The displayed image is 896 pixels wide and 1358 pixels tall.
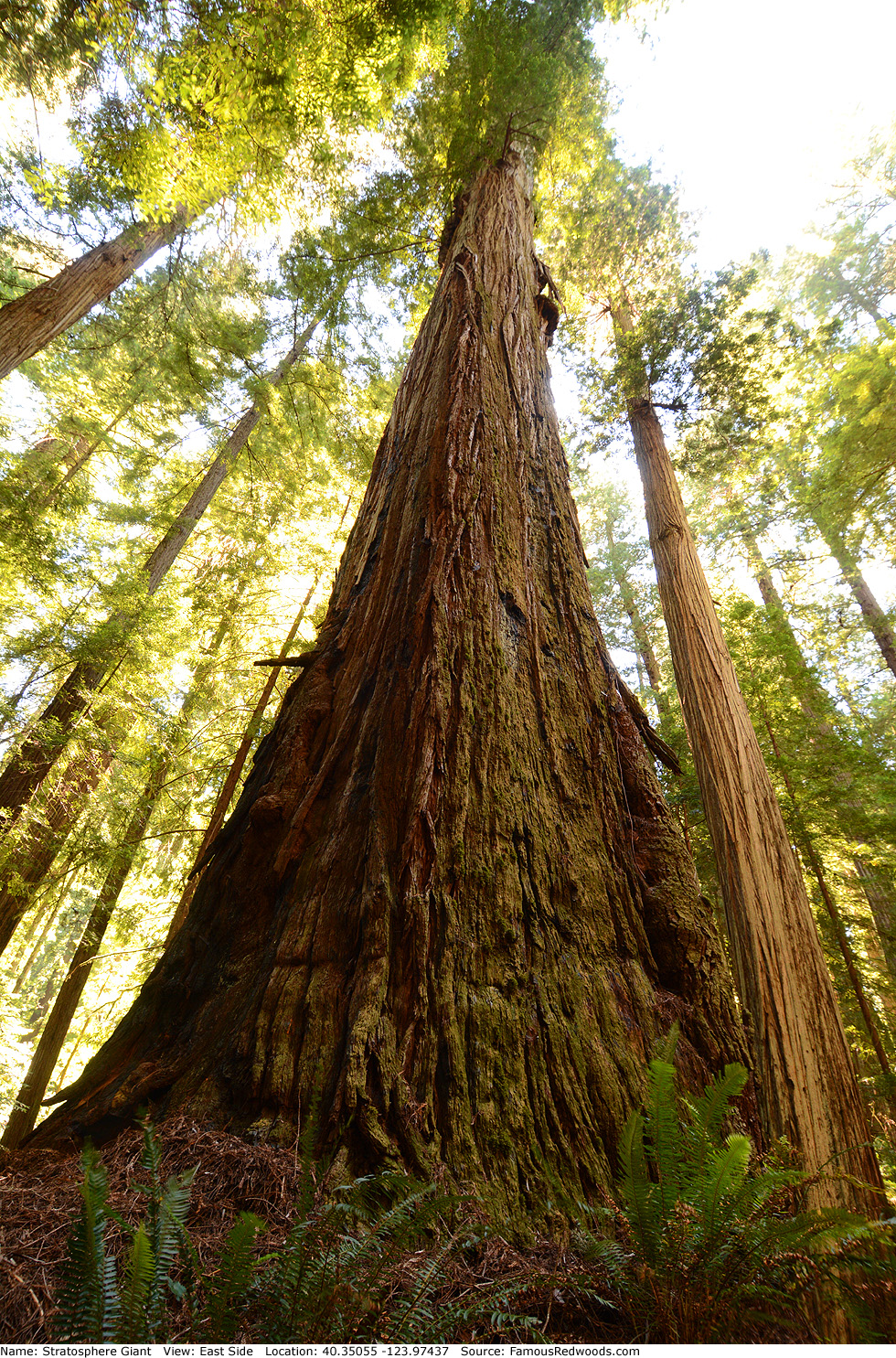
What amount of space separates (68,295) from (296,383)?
3659mm

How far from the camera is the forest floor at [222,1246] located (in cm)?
94

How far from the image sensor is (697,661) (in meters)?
4.87

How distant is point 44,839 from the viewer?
256 inches

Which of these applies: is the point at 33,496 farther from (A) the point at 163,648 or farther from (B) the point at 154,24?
(B) the point at 154,24

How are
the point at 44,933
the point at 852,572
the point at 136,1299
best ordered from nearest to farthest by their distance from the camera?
the point at 136,1299, the point at 852,572, the point at 44,933

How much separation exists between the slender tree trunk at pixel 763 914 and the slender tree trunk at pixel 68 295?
616cm

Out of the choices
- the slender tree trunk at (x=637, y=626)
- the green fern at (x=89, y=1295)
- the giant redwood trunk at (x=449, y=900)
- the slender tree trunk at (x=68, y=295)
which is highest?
the slender tree trunk at (x=637, y=626)

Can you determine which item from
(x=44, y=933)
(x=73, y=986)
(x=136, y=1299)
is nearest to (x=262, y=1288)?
(x=136, y=1299)

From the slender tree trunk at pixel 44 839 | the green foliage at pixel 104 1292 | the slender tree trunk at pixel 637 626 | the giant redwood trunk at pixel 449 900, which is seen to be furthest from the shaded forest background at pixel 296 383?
the green foliage at pixel 104 1292

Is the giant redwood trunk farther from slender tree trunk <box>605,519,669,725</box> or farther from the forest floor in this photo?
slender tree trunk <box>605,519,669,725</box>

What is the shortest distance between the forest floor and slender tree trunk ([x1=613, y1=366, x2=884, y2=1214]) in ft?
4.42

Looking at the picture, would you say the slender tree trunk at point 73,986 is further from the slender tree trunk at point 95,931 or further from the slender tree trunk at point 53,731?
the slender tree trunk at point 53,731

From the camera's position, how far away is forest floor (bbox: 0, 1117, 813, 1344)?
0.94 meters

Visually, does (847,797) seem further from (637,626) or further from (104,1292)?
(637,626)
